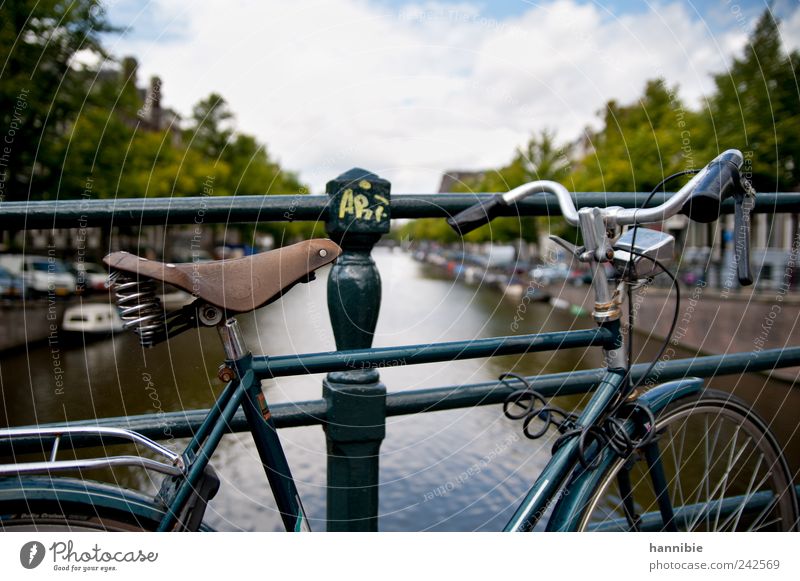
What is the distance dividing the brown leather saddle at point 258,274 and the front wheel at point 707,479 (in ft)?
2.54

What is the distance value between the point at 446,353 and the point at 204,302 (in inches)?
20.2

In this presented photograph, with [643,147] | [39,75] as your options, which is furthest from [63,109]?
[643,147]

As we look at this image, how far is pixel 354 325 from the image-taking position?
1.45 meters

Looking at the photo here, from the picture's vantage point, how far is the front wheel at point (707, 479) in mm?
1550

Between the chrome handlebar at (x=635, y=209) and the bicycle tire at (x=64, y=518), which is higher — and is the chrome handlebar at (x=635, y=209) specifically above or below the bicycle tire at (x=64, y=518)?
above

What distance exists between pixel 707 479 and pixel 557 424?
24.5 inches

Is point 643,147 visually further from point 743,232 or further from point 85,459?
point 85,459

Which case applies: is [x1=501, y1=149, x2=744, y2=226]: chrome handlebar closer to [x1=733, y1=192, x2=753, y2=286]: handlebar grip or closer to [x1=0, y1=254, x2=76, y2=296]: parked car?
[x1=733, y1=192, x2=753, y2=286]: handlebar grip

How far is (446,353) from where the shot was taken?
1417 mm

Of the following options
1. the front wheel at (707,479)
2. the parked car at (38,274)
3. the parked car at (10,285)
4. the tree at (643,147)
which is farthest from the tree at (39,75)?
the front wheel at (707,479)

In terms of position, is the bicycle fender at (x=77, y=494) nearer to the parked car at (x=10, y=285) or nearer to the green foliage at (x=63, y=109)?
the green foliage at (x=63, y=109)

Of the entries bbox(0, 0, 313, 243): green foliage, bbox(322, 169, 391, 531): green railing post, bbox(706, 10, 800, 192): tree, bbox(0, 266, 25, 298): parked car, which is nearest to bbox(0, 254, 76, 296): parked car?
bbox(0, 266, 25, 298): parked car
